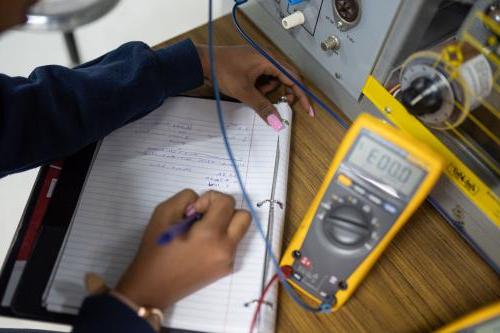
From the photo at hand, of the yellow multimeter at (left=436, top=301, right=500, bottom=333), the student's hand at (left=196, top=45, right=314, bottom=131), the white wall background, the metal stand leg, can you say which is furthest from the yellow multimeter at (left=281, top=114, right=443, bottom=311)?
the metal stand leg

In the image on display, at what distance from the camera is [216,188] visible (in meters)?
0.55

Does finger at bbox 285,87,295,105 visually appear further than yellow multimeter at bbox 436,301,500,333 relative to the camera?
Yes

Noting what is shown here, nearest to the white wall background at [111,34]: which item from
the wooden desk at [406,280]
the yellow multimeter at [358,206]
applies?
the wooden desk at [406,280]

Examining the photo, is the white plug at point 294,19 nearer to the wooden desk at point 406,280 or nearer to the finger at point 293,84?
the finger at point 293,84

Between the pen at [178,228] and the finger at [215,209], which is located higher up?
the finger at [215,209]

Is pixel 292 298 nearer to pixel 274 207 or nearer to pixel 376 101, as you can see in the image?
pixel 274 207

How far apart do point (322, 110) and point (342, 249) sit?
272mm

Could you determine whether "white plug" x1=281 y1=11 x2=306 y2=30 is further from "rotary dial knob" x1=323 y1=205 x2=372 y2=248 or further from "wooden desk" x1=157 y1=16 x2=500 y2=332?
"rotary dial knob" x1=323 y1=205 x2=372 y2=248

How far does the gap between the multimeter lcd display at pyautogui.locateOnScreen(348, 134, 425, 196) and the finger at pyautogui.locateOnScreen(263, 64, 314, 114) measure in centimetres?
24

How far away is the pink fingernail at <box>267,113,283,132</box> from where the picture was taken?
0.61m

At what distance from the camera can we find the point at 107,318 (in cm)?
42

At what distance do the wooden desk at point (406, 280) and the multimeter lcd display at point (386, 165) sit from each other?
→ 0.15 metres

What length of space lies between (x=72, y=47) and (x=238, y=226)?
92 centimetres

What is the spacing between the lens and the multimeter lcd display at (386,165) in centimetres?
40
